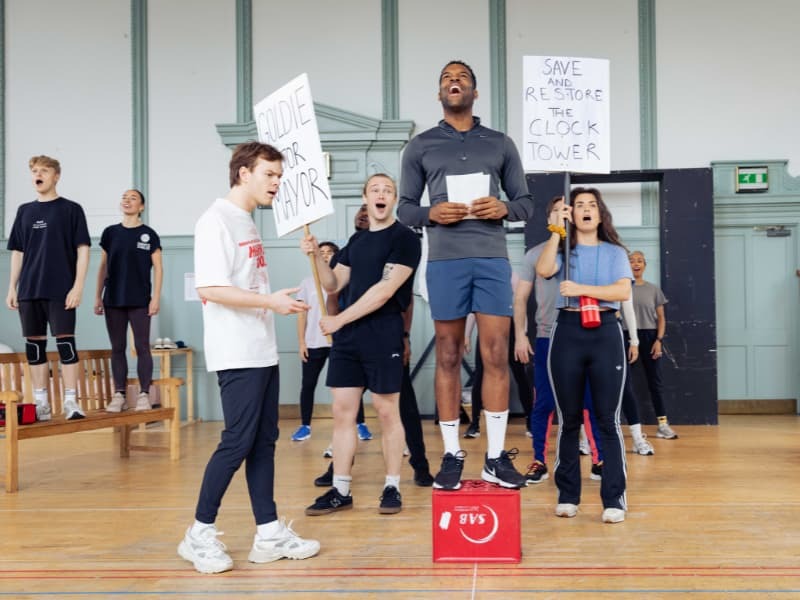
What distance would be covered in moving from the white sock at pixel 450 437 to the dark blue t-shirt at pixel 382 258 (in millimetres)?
604

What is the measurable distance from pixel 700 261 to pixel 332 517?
472 cm

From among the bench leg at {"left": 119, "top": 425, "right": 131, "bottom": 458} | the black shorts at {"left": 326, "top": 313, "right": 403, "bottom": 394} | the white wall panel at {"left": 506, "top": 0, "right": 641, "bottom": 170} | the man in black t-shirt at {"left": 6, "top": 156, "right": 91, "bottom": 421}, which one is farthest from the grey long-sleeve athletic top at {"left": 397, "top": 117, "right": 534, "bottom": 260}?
the white wall panel at {"left": 506, "top": 0, "right": 641, "bottom": 170}

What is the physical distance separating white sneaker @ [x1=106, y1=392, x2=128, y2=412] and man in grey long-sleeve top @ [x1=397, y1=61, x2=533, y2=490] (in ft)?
8.77

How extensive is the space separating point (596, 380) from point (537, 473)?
115cm

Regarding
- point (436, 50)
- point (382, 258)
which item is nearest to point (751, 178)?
point (436, 50)

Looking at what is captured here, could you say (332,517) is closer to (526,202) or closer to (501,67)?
(526,202)

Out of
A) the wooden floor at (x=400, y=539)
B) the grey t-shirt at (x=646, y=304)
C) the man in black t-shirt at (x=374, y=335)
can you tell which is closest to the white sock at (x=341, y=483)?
the man in black t-shirt at (x=374, y=335)

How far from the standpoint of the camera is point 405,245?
11.5 ft

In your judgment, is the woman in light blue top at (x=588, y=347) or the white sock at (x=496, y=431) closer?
the white sock at (x=496, y=431)

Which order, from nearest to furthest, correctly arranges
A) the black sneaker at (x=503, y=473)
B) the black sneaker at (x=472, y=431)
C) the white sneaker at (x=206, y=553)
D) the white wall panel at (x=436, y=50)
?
the white sneaker at (x=206, y=553) < the black sneaker at (x=503, y=473) < the black sneaker at (x=472, y=431) < the white wall panel at (x=436, y=50)

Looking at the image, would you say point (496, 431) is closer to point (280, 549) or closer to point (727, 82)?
point (280, 549)

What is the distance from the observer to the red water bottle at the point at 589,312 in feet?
10.6

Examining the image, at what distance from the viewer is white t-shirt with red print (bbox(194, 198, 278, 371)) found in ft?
8.70

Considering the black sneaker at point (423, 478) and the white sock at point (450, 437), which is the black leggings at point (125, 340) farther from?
the white sock at point (450, 437)
